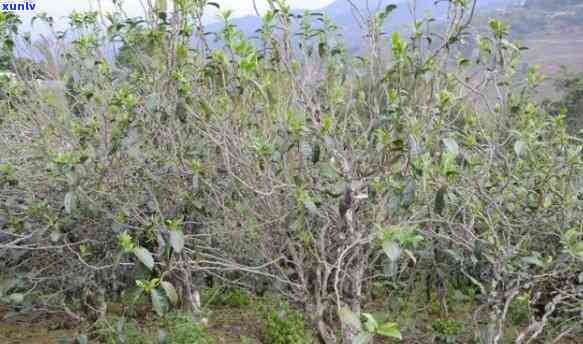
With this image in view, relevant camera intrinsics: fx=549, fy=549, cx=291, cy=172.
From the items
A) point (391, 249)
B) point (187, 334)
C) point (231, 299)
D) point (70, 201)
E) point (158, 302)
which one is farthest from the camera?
point (231, 299)

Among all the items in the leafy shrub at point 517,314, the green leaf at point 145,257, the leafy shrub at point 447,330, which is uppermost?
the green leaf at point 145,257

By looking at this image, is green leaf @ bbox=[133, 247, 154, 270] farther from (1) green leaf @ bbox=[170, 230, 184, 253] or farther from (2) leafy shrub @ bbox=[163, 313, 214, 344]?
(2) leafy shrub @ bbox=[163, 313, 214, 344]

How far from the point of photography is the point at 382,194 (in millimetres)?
2533

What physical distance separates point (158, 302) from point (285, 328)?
1750 mm

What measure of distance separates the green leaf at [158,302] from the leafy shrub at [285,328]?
1.50m

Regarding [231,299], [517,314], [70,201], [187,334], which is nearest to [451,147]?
[70,201]

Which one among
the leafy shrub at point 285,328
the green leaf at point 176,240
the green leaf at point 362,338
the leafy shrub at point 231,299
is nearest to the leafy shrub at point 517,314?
the leafy shrub at point 285,328

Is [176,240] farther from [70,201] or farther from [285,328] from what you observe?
[285,328]

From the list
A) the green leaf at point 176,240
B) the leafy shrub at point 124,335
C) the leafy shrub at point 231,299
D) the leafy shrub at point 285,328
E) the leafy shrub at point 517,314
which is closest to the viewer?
the green leaf at point 176,240

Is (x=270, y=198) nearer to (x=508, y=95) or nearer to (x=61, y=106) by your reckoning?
(x=508, y=95)

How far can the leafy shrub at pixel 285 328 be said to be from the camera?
3.48m

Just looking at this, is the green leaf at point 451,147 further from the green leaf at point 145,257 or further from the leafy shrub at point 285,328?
the leafy shrub at point 285,328

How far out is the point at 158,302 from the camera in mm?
1968

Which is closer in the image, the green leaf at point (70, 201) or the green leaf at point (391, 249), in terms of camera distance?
the green leaf at point (391, 249)
